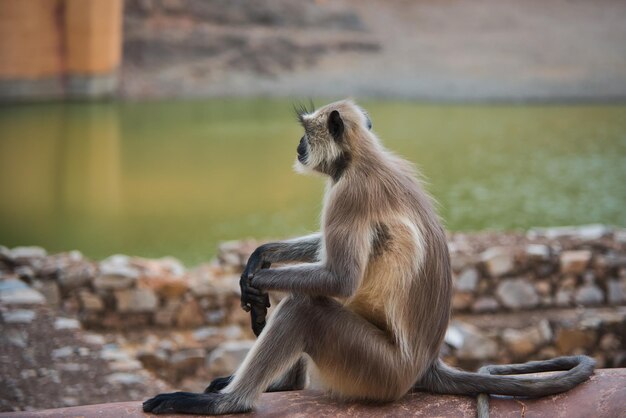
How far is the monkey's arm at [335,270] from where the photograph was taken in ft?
10.2

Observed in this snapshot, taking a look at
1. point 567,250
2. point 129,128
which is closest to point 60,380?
point 567,250

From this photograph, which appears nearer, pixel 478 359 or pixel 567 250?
pixel 478 359

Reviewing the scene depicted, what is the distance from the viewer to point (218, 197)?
475 inches

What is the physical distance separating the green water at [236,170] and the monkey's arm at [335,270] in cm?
646

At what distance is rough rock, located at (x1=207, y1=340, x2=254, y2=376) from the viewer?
6316mm

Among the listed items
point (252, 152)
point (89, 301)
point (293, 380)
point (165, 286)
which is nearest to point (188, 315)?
point (165, 286)

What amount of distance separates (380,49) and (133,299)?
1703cm

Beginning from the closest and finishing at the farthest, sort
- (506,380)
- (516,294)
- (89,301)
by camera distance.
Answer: (506,380), (89,301), (516,294)

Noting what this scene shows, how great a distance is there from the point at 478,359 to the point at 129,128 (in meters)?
11.0

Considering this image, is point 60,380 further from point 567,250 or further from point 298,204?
point 298,204

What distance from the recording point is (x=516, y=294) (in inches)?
291

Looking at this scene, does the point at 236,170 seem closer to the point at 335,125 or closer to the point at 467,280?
the point at 467,280

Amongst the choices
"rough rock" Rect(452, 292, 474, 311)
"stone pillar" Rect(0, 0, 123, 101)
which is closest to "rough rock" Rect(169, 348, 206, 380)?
"rough rock" Rect(452, 292, 474, 311)

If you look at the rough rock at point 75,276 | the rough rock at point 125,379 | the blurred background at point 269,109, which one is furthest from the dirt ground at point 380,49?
the rough rock at point 125,379
